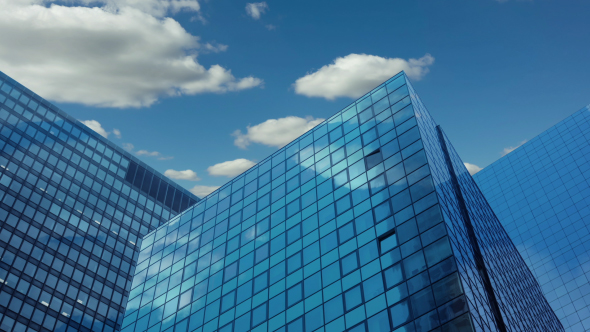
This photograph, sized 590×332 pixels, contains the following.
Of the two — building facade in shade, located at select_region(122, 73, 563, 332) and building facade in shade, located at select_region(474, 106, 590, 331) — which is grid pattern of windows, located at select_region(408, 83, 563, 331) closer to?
building facade in shade, located at select_region(122, 73, 563, 332)

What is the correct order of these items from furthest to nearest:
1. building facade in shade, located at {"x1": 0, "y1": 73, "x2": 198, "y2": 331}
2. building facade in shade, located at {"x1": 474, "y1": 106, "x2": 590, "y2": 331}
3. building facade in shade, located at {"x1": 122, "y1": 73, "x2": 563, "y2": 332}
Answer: building facade in shade, located at {"x1": 474, "y1": 106, "x2": 590, "y2": 331} → building facade in shade, located at {"x1": 0, "y1": 73, "x2": 198, "y2": 331} → building facade in shade, located at {"x1": 122, "y1": 73, "x2": 563, "y2": 332}

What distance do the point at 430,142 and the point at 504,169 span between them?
321 ft

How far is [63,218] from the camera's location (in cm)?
9406

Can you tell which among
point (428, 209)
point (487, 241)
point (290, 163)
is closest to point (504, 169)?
point (487, 241)

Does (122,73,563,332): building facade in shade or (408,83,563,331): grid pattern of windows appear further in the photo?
(408,83,563,331): grid pattern of windows

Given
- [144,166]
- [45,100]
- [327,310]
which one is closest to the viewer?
[327,310]

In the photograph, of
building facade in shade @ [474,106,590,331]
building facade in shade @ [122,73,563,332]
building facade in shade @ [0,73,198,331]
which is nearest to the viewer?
building facade in shade @ [122,73,563,332]

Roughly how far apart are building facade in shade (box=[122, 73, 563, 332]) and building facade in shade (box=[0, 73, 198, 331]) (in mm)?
30661

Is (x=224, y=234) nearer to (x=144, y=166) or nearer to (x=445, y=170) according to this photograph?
(x=445, y=170)

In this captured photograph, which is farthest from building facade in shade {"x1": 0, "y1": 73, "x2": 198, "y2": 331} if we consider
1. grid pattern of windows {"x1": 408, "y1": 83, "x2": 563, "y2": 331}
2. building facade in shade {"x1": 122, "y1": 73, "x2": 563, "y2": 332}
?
grid pattern of windows {"x1": 408, "y1": 83, "x2": 563, "y2": 331}

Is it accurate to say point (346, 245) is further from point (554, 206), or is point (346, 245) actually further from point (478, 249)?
point (554, 206)

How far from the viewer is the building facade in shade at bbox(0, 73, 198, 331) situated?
3238 inches

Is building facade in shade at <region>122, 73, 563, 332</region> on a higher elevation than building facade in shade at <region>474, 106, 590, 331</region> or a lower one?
lower

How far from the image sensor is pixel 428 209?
3709cm
